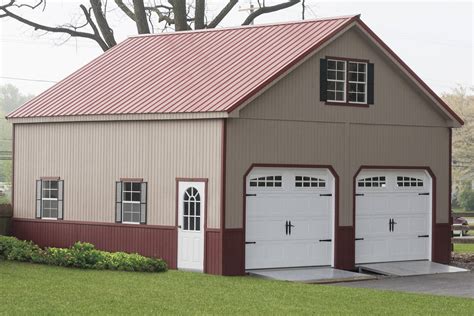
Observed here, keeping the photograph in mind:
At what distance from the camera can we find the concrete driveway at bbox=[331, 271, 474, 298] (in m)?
26.0

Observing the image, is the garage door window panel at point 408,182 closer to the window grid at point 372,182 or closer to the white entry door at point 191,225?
the window grid at point 372,182

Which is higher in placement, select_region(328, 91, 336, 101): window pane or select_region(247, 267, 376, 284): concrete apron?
select_region(328, 91, 336, 101): window pane

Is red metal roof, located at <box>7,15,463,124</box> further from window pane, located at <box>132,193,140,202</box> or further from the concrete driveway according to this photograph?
the concrete driveway

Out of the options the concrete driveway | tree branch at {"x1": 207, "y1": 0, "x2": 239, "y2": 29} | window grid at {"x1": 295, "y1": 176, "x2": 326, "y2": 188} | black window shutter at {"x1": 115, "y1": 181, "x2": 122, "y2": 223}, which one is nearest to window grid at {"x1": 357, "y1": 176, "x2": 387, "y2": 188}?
window grid at {"x1": 295, "y1": 176, "x2": 326, "y2": 188}

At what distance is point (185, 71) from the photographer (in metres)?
31.5

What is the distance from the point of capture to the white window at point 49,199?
107 ft

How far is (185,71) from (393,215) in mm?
6655

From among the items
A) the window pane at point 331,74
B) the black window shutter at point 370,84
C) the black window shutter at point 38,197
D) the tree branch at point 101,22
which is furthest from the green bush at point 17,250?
the tree branch at point 101,22

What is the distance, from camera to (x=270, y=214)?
28953 millimetres

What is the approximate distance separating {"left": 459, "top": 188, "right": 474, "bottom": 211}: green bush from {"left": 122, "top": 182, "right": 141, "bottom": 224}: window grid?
55.9 meters

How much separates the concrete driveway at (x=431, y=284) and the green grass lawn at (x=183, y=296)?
4.54 ft

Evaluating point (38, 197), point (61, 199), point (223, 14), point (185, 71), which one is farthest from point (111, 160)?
point (223, 14)

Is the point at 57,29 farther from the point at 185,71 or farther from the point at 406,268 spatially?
the point at 406,268

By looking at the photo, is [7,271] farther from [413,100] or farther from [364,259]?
[413,100]
